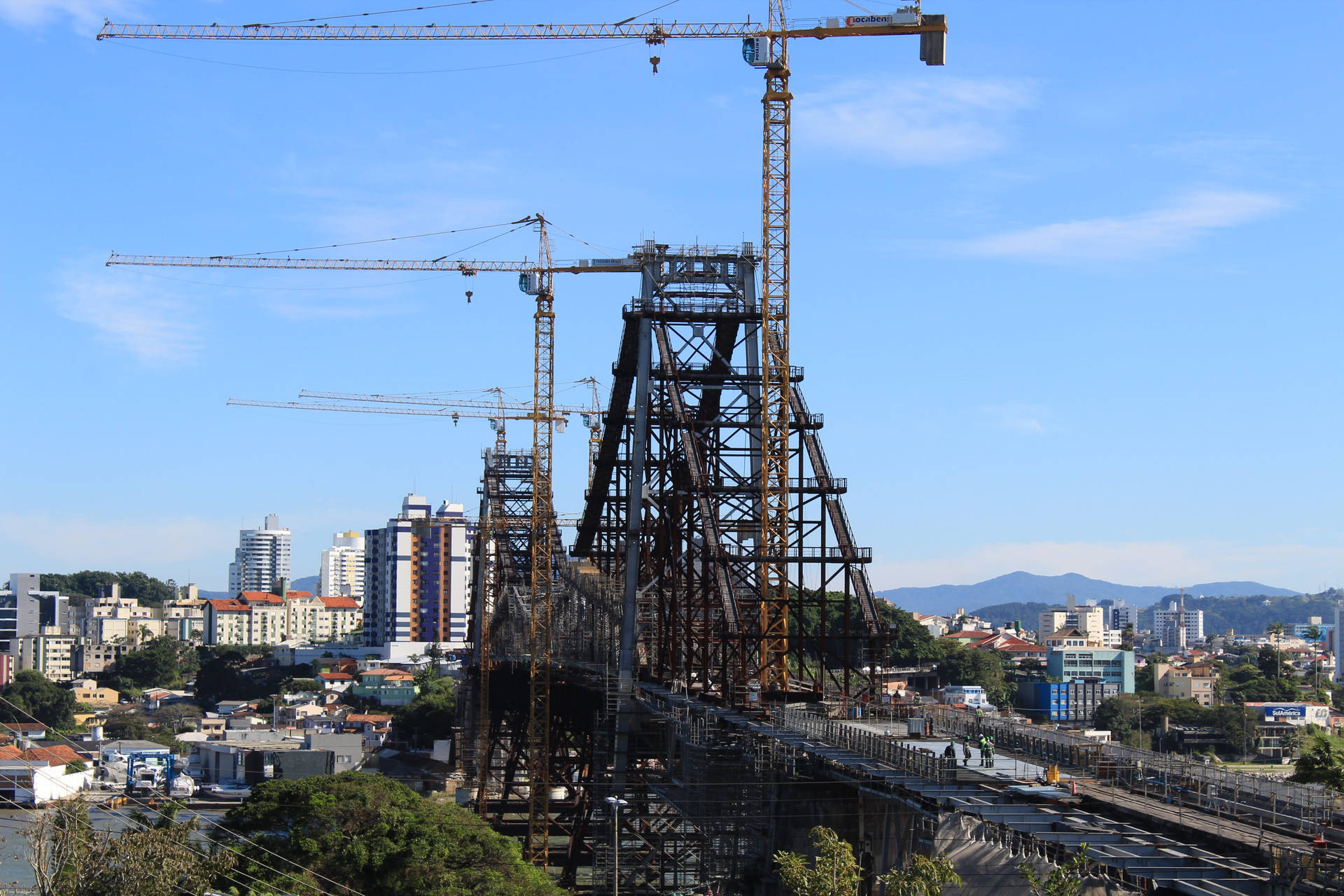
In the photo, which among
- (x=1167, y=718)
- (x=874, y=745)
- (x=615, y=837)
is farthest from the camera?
(x=1167, y=718)

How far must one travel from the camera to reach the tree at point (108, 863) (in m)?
48.8

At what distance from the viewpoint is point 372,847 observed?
62000mm

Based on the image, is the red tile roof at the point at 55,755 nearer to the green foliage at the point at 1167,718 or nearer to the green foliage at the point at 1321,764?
the green foliage at the point at 1167,718

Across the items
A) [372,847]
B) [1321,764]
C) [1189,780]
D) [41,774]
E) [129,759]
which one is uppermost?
[1189,780]

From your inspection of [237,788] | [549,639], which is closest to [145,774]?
[237,788]

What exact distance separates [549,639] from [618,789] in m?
28.4

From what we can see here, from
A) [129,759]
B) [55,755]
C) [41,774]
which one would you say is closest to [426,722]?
[129,759]

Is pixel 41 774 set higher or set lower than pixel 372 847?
lower

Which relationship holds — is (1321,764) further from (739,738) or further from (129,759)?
(129,759)

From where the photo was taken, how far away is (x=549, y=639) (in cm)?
10506

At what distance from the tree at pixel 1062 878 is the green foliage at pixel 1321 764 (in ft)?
90.7

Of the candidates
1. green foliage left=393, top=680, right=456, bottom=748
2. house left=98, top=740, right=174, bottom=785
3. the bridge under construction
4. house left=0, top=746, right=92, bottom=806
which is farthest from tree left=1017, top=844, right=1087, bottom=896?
green foliage left=393, top=680, right=456, bottom=748

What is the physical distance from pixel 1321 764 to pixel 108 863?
4354cm

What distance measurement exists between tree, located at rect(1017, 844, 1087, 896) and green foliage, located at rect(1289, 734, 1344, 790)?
27.7 m
